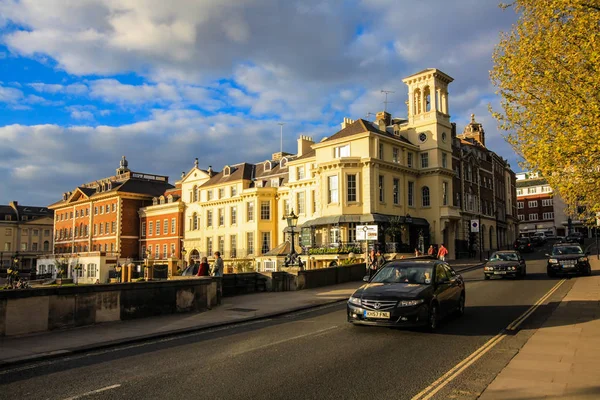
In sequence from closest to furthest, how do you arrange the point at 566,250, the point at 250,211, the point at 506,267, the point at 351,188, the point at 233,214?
the point at 506,267
the point at 566,250
the point at 351,188
the point at 250,211
the point at 233,214

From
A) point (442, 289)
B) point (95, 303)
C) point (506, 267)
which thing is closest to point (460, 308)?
point (442, 289)

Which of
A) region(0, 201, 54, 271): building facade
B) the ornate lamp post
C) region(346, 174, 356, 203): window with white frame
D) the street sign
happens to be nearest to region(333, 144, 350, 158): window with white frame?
region(346, 174, 356, 203): window with white frame

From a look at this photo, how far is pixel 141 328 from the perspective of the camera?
1177 cm

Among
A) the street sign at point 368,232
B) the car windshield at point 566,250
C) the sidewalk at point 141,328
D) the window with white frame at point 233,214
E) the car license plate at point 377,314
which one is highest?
the window with white frame at point 233,214

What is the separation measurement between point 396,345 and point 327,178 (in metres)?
33.9

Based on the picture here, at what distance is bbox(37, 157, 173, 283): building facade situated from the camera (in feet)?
226

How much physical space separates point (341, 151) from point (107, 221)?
156ft

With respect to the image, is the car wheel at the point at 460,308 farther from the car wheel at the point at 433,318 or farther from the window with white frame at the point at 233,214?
the window with white frame at the point at 233,214

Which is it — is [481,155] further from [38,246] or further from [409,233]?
[38,246]

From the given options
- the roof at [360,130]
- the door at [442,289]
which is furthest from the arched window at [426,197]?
the door at [442,289]

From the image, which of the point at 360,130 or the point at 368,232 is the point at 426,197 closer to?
the point at 360,130

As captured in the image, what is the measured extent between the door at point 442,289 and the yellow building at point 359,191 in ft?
81.5

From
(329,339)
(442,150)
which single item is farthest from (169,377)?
(442,150)

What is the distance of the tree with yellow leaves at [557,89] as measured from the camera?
10961 millimetres
